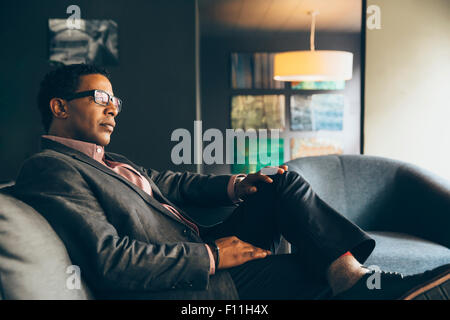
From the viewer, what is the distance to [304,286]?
4.71 feet

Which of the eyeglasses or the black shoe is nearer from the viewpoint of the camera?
the black shoe

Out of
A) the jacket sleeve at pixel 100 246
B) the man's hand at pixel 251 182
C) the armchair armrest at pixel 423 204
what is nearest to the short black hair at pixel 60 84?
the jacket sleeve at pixel 100 246

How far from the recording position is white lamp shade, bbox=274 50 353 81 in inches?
156

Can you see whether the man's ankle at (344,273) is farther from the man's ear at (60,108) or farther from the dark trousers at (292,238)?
the man's ear at (60,108)

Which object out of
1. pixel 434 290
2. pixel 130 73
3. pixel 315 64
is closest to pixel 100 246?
pixel 434 290

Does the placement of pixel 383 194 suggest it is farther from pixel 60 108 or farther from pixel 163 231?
pixel 60 108

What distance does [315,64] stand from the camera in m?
3.95

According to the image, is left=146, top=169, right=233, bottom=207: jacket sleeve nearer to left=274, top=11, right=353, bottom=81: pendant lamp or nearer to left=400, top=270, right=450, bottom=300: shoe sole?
left=400, top=270, right=450, bottom=300: shoe sole

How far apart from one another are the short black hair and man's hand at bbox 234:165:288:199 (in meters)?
0.89

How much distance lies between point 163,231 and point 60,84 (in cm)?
82

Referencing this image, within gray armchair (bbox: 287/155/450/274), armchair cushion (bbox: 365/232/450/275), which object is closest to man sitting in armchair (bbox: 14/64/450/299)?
armchair cushion (bbox: 365/232/450/275)

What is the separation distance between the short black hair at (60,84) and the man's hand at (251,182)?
89cm
